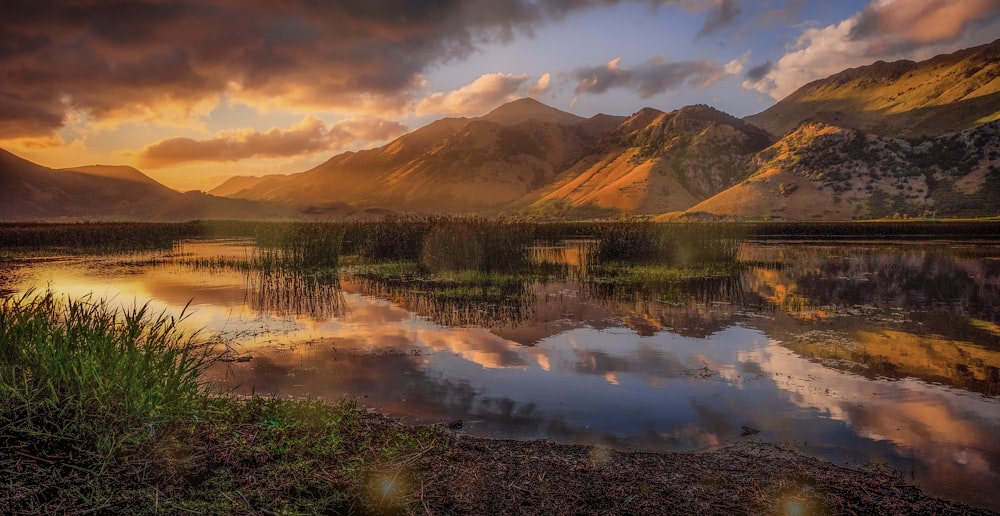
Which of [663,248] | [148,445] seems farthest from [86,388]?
[663,248]

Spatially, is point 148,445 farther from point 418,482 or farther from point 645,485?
point 645,485

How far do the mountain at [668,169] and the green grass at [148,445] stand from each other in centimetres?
12926

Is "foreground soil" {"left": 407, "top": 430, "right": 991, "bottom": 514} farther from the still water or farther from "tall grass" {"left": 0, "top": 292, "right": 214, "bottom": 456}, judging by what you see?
"tall grass" {"left": 0, "top": 292, "right": 214, "bottom": 456}

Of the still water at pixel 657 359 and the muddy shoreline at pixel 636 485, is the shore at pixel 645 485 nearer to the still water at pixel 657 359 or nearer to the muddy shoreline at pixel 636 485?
the muddy shoreline at pixel 636 485

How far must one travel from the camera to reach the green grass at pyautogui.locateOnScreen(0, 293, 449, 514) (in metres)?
4.95

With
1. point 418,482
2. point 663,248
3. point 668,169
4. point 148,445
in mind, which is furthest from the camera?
point 668,169

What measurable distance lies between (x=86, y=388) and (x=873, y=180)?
112m

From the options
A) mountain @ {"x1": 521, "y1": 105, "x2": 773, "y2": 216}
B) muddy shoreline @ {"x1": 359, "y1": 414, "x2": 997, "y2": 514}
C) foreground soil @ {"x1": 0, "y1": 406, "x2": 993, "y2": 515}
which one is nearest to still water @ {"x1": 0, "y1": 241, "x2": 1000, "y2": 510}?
muddy shoreline @ {"x1": 359, "y1": 414, "x2": 997, "y2": 514}

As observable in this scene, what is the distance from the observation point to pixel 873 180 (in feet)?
314

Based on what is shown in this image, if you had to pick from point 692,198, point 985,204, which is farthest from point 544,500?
point 692,198

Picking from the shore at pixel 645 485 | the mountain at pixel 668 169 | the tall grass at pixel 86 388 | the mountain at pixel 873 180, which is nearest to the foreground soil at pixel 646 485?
the shore at pixel 645 485

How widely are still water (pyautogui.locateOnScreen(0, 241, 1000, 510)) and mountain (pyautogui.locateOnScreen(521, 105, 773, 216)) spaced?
374 ft

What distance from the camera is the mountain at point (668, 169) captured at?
140 m

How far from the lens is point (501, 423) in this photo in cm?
856
